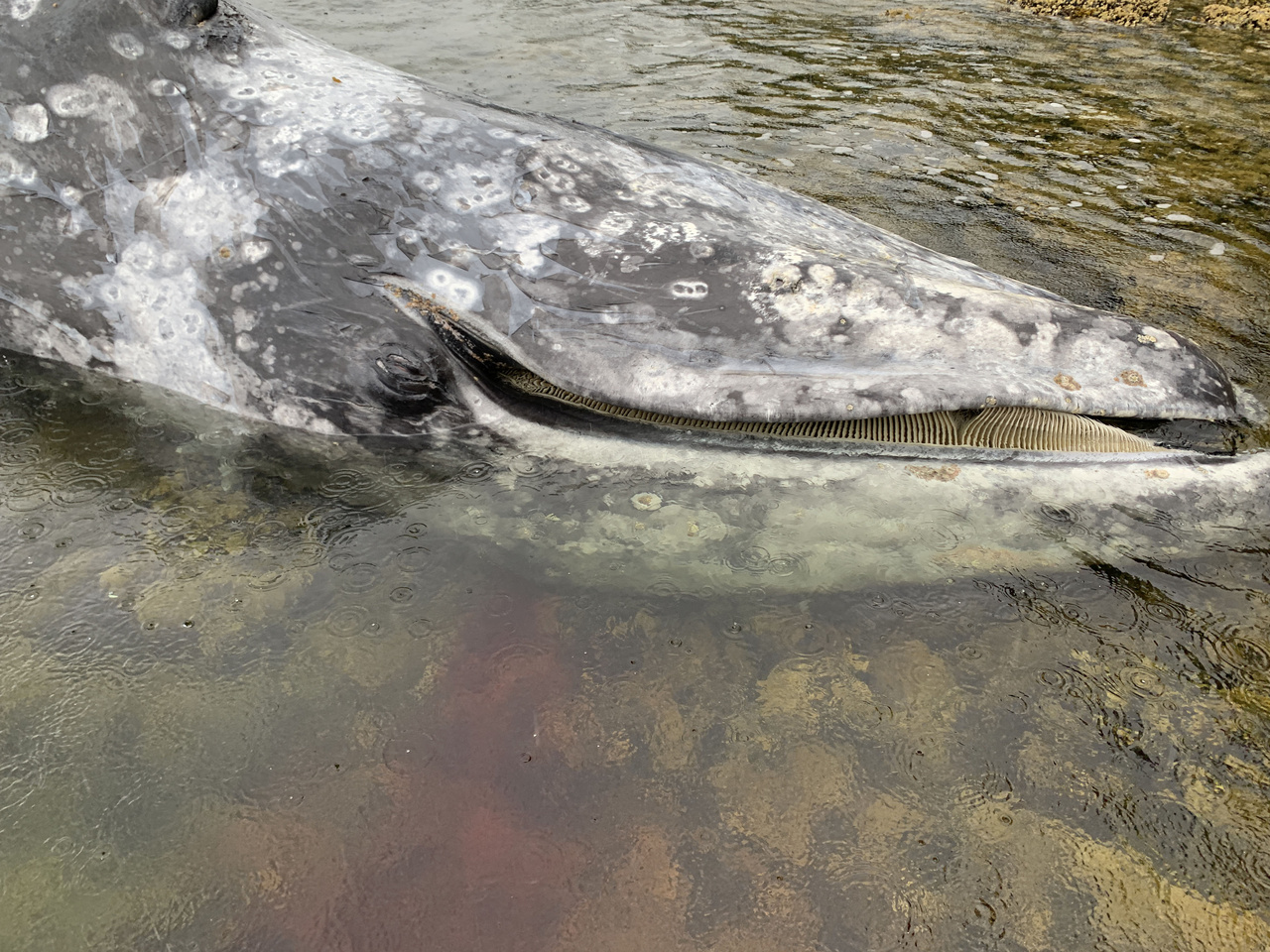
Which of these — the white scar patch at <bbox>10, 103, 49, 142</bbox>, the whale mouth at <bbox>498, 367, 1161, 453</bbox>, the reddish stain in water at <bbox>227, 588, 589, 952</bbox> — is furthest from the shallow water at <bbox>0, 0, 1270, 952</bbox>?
the white scar patch at <bbox>10, 103, 49, 142</bbox>

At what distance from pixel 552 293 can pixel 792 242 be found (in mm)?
844

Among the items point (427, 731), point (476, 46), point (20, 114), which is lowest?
point (427, 731)

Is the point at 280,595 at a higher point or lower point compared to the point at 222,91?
lower

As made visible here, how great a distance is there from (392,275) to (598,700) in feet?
5.12

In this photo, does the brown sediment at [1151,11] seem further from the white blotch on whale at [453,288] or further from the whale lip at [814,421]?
the white blotch on whale at [453,288]

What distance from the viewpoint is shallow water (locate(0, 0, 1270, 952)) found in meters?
1.76

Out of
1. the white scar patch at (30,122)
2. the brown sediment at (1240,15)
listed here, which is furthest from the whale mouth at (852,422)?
the brown sediment at (1240,15)

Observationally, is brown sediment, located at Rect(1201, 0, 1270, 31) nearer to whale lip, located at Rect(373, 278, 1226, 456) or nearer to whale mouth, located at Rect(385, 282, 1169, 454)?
whale lip, located at Rect(373, 278, 1226, 456)

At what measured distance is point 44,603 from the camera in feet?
7.64

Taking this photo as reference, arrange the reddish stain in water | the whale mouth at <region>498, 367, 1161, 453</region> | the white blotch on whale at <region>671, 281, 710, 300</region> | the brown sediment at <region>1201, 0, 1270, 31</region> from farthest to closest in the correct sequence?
the brown sediment at <region>1201, 0, 1270, 31</region>, the white blotch on whale at <region>671, 281, 710, 300</region>, the whale mouth at <region>498, 367, 1161, 453</region>, the reddish stain in water

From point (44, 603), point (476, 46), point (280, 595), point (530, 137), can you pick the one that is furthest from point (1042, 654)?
point (476, 46)

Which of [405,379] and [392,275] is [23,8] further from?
[405,379]

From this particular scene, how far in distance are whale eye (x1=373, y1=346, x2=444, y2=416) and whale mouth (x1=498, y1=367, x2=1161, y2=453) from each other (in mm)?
387

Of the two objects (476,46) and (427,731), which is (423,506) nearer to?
(427,731)
